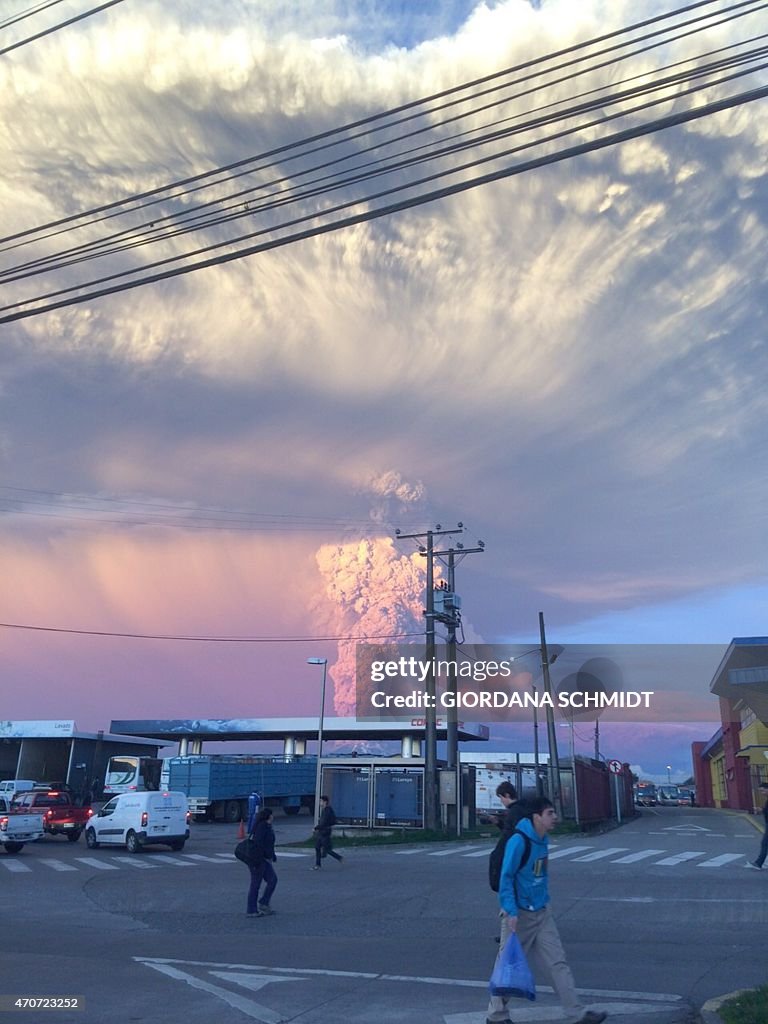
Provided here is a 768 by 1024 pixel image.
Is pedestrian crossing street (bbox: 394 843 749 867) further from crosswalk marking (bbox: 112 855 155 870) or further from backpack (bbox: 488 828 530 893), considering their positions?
backpack (bbox: 488 828 530 893)

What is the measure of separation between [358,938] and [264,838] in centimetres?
241

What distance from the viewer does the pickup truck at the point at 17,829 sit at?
83.6ft

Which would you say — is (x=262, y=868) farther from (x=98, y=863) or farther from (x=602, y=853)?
(x=602, y=853)

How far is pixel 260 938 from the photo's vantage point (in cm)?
1174

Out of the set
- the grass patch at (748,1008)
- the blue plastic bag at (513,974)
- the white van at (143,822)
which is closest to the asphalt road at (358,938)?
the grass patch at (748,1008)

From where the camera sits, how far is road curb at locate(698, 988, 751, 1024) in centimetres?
656

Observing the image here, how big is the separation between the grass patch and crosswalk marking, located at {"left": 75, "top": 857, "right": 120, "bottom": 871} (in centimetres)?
1727

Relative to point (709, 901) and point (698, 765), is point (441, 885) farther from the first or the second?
point (698, 765)

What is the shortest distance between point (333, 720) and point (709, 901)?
53260mm

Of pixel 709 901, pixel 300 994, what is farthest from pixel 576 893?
pixel 300 994

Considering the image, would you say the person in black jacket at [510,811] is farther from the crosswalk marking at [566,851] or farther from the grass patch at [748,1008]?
the crosswalk marking at [566,851]

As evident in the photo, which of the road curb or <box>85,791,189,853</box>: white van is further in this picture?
<box>85,791,189,853</box>: white van

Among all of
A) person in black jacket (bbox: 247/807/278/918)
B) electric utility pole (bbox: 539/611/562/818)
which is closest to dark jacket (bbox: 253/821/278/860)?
person in black jacket (bbox: 247/807/278/918)

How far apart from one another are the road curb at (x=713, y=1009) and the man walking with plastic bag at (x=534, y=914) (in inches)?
30.1
